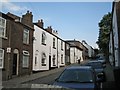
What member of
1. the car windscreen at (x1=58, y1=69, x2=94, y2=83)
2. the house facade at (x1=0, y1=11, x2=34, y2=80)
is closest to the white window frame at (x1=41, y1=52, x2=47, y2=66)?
the house facade at (x1=0, y1=11, x2=34, y2=80)

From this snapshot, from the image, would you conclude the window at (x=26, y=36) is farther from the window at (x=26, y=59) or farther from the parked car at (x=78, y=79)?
the parked car at (x=78, y=79)

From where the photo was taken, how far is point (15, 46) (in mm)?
22391

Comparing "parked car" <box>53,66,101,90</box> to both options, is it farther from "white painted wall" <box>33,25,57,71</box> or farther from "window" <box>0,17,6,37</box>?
"white painted wall" <box>33,25,57,71</box>

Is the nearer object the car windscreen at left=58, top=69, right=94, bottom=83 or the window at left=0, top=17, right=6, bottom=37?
the car windscreen at left=58, top=69, right=94, bottom=83

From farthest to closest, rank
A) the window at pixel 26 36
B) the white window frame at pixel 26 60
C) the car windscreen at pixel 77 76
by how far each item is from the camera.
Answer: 1. the window at pixel 26 36
2. the white window frame at pixel 26 60
3. the car windscreen at pixel 77 76

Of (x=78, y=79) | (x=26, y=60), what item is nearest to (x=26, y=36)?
(x=26, y=60)

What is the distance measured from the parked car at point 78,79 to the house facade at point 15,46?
11.3 metres

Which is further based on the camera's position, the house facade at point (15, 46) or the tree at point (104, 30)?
the tree at point (104, 30)

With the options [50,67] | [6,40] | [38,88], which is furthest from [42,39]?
[38,88]

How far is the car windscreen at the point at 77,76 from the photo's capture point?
889 cm

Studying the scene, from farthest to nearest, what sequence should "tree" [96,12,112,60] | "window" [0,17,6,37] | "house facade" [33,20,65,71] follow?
"tree" [96,12,112,60], "house facade" [33,20,65,71], "window" [0,17,6,37]

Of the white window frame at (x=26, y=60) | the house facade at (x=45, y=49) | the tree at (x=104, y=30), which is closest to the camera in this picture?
the white window frame at (x=26, y=60)

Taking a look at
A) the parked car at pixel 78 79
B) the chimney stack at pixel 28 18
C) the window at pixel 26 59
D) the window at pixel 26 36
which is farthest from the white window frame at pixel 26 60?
the parked car at pixel 78 79

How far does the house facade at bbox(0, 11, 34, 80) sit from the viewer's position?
20094 millimetres
